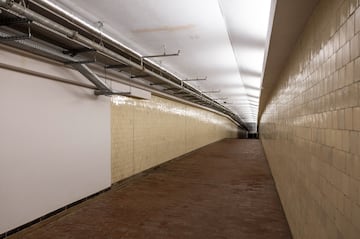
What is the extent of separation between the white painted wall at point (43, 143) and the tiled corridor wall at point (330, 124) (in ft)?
9.54

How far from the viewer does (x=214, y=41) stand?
12.6ft

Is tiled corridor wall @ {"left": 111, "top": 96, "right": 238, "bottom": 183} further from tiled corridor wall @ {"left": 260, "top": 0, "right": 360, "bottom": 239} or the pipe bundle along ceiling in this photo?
tiled corridor wall @ {"left": 260, "top": 0, "right": 360, "bottom": 239}

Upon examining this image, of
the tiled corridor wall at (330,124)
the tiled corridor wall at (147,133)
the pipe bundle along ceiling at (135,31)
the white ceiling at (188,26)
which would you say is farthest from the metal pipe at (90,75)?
the tiled corridor wall at (330,124)

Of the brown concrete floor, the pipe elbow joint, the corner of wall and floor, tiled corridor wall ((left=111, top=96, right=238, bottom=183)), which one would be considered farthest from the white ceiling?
the brown concrete floor

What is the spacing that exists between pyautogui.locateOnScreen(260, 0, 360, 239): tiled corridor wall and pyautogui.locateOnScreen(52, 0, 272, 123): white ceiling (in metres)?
0.83

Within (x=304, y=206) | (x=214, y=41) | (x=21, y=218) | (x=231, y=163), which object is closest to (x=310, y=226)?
(x=304, y=206)

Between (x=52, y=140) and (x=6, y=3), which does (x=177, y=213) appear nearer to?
(x=52, y=140)

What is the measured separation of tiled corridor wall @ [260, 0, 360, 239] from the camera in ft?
3.84

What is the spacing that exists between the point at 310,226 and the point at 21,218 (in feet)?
9.73

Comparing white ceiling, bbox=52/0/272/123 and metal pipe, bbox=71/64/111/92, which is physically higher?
white ceiling, bbox=52/0/272/123

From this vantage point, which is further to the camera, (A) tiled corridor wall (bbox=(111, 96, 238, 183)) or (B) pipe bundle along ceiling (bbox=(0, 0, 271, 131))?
(A) tiled corridor wall (bbox=(111, 96, 238, 183))

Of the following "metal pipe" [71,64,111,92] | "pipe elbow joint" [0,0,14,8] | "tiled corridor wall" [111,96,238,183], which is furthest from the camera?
"tiled corridor wall" [111,96,238,183]

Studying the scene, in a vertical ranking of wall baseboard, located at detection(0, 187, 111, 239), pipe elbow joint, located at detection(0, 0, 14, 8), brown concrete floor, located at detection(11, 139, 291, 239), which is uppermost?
pipe elbow joint, located at detection(0, 0, 14, 8)

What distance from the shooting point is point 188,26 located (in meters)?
3.26
